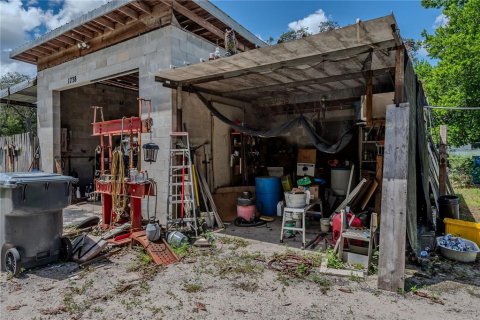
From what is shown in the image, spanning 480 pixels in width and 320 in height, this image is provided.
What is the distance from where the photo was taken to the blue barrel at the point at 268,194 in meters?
6.62

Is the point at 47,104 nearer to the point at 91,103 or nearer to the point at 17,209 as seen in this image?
the point at 91,103

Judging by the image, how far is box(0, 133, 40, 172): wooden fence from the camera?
8.75 meters

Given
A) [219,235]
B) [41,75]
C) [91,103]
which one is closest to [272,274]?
[219,235]

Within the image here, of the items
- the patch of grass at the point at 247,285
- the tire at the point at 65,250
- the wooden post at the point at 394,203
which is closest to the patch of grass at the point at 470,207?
the wooden post at the point at 394,203

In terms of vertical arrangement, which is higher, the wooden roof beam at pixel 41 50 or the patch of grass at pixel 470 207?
the wooden roof beam at pixel 41 50

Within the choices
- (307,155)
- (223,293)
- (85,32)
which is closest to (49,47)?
(85,32)

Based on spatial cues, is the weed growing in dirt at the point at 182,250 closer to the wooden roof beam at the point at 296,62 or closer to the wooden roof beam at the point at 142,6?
the wooden roof beam at the point at 296,62

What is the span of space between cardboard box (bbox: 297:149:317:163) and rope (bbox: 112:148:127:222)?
4468mm

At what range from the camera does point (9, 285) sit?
3186 mm

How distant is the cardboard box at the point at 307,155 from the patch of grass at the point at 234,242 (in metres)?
3.27

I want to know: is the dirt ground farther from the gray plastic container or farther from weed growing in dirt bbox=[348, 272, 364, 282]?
the gray plastic container

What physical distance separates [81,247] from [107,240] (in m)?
0.47

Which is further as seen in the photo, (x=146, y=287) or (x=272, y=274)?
(x=272, y=274)

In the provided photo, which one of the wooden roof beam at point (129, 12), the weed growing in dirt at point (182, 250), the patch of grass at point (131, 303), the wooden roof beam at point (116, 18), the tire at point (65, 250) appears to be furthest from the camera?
the wooden roof beam at point (116, 18)
